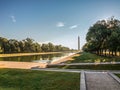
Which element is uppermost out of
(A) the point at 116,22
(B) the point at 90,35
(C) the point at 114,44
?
(A) the point at 116,22

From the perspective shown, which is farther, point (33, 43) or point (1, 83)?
point (33, 43)

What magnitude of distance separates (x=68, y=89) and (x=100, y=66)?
9.73 metres

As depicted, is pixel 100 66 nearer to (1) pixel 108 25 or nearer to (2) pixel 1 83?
(2) pixel 1 83

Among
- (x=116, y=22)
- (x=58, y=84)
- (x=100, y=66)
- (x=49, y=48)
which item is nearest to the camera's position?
(x=58, y=84)

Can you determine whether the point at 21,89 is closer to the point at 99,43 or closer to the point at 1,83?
the point at 1,83

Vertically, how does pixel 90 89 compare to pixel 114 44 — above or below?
below

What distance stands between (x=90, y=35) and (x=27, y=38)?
51.5m

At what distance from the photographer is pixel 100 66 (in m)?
17.2

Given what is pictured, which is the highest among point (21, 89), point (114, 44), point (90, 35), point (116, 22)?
point (116, 22)

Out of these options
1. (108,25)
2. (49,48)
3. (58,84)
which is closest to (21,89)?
(58,84)

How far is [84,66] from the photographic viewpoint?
17.8 metres

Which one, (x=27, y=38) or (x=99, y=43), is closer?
(x=99, y=43)

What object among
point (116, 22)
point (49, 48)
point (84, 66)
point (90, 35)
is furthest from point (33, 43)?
point (84, 66)

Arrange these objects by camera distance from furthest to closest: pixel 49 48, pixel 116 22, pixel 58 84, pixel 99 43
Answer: pixel 49 48
pixel 99 43
pixel 116 22
pixel 58 84
